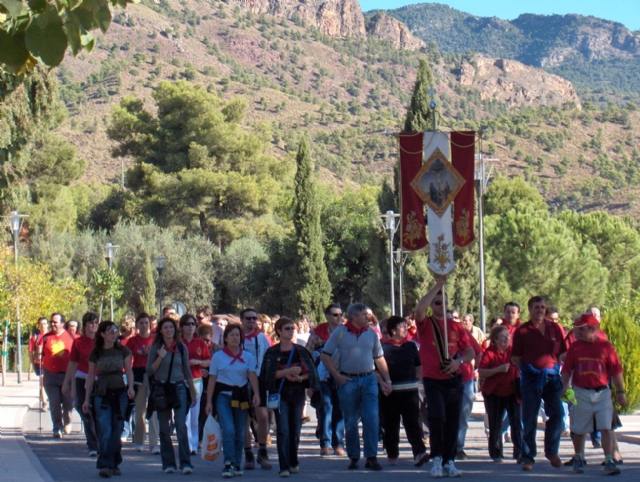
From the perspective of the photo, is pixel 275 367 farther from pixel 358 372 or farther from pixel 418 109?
pixel 418 109

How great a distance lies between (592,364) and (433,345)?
166cm

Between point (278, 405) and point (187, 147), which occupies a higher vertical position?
point (187, 147)

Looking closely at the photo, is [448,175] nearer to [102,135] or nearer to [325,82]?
[102,135]

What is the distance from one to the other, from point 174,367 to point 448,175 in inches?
174

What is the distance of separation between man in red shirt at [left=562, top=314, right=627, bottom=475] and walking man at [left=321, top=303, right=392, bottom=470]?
6.96 feet

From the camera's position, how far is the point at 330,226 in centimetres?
5672

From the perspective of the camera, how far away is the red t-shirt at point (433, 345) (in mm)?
11062

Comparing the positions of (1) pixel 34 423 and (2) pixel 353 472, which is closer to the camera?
(2) pixel 353 472

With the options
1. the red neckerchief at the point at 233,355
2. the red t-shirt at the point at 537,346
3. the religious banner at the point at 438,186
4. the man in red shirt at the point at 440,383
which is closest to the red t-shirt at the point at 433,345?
the man in red shirt at the point at 440,383

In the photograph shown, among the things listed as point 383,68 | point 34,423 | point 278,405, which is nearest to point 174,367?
point 278,405

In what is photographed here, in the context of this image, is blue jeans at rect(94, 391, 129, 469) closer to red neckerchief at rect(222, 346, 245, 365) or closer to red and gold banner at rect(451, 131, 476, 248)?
red neckerchief at rect(222, 346, 245, 365)

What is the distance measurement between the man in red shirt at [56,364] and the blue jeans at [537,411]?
281 inches

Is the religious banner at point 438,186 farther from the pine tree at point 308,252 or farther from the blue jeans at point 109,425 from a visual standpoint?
the pine tree at point 308,252

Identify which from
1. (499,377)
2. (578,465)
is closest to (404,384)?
(499,377)
